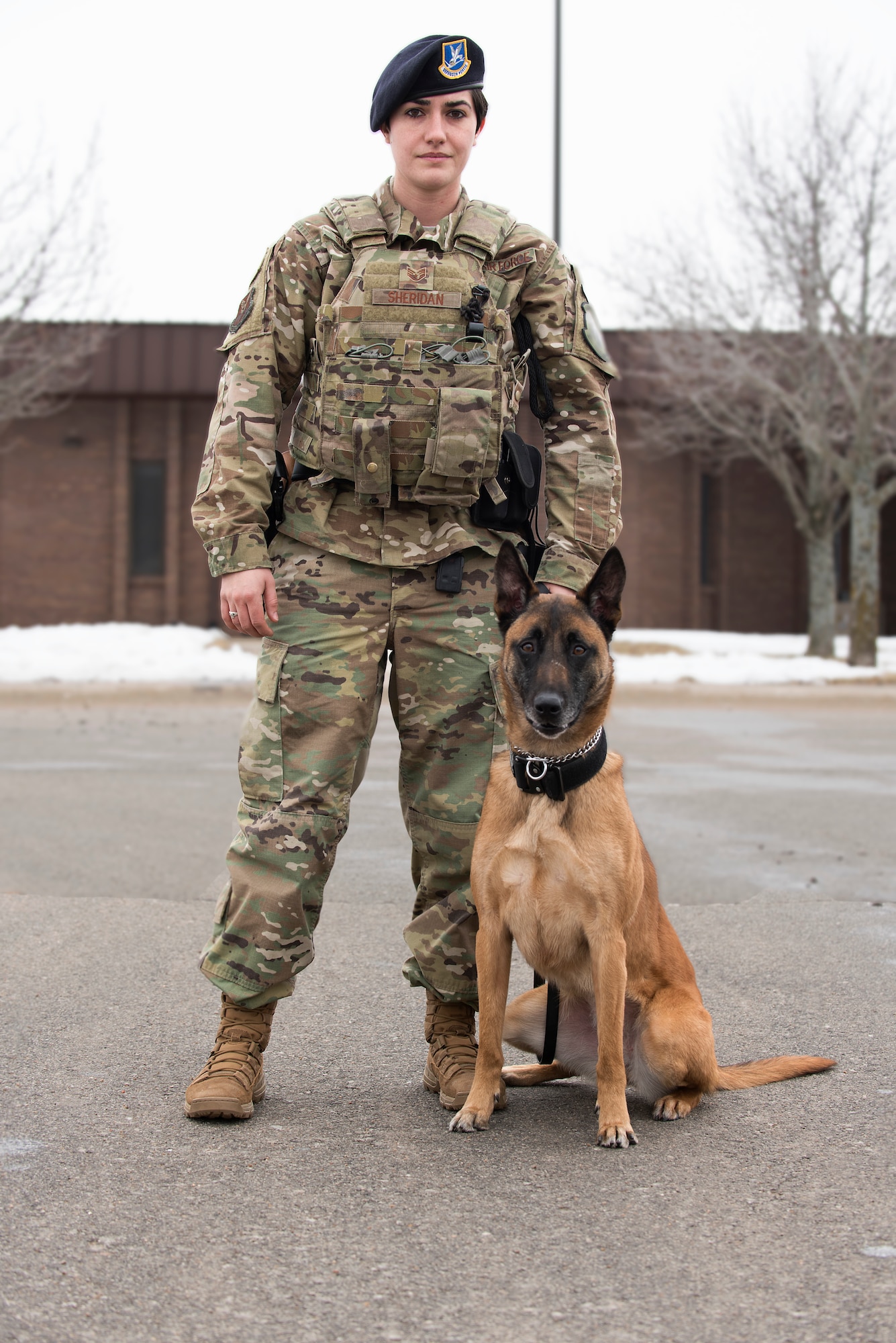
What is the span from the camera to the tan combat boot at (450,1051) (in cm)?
343

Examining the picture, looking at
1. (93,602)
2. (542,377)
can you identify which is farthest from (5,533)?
(542,377)

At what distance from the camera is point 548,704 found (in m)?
3.27

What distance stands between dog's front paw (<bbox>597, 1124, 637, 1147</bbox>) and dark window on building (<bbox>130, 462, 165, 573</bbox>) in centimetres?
2525

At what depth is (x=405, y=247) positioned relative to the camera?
3588 mm

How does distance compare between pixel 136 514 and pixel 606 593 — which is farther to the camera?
pixel 136 514

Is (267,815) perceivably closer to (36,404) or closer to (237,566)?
(237,566)

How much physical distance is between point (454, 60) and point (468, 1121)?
2607 mm

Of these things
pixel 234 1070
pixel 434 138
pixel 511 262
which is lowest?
pixel 234 1070

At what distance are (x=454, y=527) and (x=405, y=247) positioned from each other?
734 millimetres

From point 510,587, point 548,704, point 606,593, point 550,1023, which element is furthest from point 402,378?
point 550,1023

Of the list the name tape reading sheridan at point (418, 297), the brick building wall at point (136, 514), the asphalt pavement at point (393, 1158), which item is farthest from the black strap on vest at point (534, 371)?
the brick building wall at point (136, 514)

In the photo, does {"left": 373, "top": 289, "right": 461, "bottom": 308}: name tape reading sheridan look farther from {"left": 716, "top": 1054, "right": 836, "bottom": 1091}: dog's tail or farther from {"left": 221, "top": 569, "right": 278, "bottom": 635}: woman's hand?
{"left": 716, "top": 1054, "right": 836, "bottom": 1091}: dog's tail

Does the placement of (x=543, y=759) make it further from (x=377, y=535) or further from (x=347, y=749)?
(x=377, y=535)

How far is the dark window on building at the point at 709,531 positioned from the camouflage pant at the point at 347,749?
26131 mm
